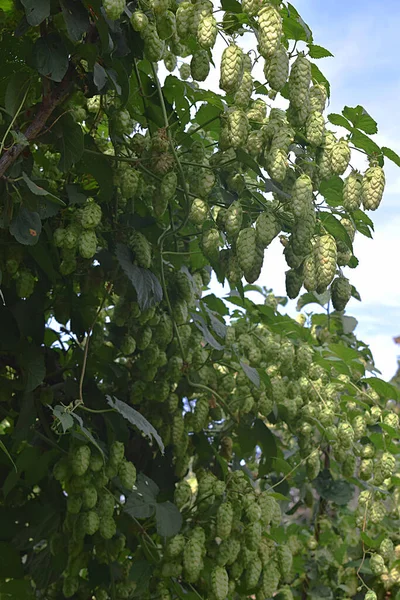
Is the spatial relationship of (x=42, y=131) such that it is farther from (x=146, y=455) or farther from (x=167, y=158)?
(x=146, y=455)

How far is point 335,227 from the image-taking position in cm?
166

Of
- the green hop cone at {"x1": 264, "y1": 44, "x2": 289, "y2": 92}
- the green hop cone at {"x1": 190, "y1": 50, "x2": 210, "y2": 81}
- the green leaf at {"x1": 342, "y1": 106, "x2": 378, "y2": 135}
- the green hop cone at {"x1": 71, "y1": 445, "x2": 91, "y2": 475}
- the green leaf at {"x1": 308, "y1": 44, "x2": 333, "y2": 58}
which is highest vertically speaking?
the green leaf at {"x1": 308, "y1": 44, "x2": 333, "y2": 58}

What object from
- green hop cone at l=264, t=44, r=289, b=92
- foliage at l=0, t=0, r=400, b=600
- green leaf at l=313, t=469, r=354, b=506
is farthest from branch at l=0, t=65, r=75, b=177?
green leaf at l=313, t=469, r=354, b=506

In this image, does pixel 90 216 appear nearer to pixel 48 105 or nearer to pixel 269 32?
pixel 48 105

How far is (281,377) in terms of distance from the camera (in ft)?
7.78

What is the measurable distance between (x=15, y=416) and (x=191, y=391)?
46 cm

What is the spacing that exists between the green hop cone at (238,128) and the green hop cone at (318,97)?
0.51 feet

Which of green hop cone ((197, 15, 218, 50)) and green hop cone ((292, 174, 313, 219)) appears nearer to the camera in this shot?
green hop cone ((197, 15, 218, 50))

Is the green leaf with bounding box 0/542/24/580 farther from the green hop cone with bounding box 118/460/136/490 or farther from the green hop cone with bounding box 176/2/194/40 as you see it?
the green hop cone with bounding box 176/2/194/40

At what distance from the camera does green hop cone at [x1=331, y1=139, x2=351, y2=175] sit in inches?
57.9

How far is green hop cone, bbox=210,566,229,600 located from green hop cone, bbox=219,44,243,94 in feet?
3.22

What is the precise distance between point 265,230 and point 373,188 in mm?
236

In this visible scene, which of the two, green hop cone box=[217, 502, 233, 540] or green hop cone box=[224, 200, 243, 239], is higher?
green hop cone box=[224, 200, 243, 239]

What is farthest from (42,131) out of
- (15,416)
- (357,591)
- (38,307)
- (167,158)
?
(357,591)
